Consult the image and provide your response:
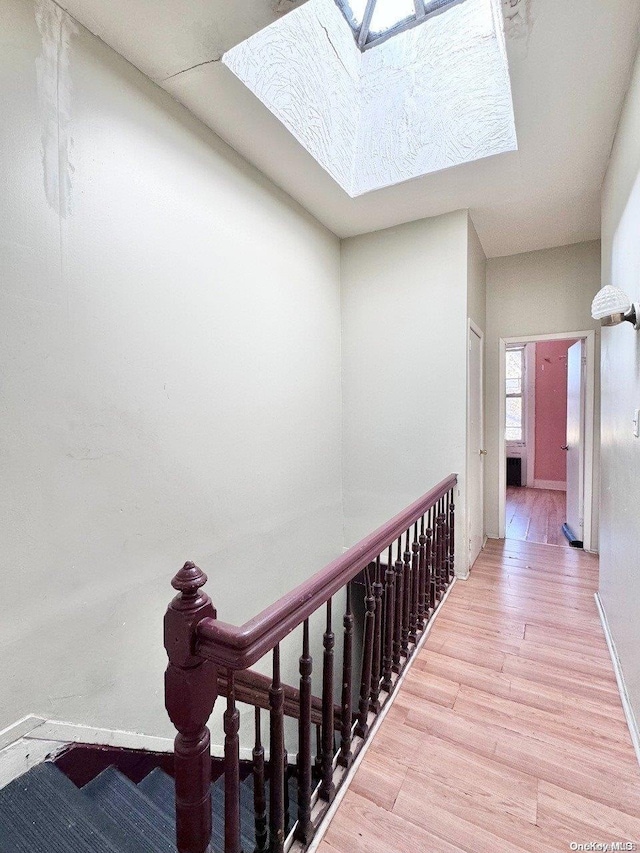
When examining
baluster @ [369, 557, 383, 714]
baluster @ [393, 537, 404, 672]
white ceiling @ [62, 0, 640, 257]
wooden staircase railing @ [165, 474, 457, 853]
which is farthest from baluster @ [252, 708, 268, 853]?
white ceiling @ [62, 0, 640, 257]

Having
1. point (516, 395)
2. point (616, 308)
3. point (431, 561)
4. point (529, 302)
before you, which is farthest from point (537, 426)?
point (616, 308)

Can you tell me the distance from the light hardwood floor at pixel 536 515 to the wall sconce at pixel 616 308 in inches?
109

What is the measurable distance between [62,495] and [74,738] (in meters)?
0.91

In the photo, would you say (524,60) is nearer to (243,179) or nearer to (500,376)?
(243,179)

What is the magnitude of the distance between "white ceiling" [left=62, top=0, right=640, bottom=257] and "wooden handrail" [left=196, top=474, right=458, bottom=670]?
208cm

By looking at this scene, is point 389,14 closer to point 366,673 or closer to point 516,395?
point 366,673

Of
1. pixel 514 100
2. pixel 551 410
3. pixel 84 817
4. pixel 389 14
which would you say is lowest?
pixel 84 817

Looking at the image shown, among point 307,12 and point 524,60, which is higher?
point 307,12

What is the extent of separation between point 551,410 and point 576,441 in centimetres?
290

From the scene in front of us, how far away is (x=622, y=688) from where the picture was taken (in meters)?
1.80

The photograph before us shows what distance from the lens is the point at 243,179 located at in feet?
7.61

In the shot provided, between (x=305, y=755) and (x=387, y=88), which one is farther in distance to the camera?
(x=387, y=88)

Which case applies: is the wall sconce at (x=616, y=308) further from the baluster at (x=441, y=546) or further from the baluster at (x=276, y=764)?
the baluster at (x=276, y=764)

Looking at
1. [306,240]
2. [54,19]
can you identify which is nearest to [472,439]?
[306,240]
